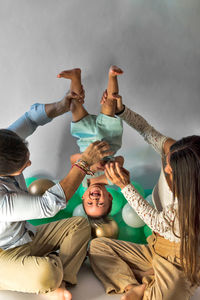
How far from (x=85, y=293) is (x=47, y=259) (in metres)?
0.24

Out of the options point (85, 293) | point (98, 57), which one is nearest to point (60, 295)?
point (85, 293)

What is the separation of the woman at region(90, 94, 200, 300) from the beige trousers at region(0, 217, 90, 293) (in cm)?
11

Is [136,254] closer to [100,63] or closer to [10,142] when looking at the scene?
[10,142]

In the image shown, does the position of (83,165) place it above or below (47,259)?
above

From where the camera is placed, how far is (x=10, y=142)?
1.17 m

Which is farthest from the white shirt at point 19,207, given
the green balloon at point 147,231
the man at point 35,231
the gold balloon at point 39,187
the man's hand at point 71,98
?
the green balloon at point 147,231

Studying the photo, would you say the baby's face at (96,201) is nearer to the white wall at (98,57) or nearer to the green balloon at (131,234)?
the green balloon at (131,234)

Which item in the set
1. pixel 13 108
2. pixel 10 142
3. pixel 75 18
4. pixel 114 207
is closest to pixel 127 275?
pixel 114 207

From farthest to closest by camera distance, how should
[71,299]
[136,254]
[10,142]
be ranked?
[136,254]
[71,299]
[10,142]

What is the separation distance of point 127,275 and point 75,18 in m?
1.35

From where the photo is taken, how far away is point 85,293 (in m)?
1.40

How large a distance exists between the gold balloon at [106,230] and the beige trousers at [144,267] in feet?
0.38

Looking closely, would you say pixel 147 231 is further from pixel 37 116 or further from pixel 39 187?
pixel 37 116

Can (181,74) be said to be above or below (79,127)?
above
